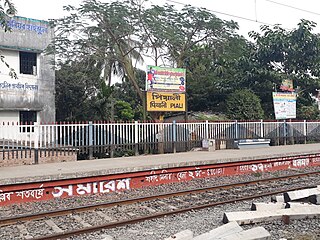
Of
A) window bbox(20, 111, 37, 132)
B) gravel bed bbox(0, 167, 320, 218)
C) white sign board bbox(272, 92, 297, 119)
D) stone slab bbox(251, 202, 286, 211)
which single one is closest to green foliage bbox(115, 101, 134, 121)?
window bbox(20, 111, 37, 132)

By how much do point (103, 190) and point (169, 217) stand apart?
9.78 feet

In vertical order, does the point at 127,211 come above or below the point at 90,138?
below

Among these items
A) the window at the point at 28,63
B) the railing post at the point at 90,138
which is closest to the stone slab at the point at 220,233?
the railing post at the point at 90,138

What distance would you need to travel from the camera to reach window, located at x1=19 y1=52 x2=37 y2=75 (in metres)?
21.0

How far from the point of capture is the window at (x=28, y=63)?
21.0 metres

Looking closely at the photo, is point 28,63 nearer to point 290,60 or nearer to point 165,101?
point 165,101

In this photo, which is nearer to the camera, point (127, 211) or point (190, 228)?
point (190, 228)

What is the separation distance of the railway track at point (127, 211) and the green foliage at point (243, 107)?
9878mm

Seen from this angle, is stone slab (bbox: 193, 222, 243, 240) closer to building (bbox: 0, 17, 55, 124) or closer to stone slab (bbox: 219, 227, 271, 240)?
stone slab (bbox: 219, 227, 271, 240)

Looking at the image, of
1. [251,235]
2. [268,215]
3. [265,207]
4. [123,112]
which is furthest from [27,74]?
[251,235]

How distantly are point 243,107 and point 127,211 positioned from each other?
14142 mm

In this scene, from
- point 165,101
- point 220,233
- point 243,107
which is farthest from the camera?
point 243,107

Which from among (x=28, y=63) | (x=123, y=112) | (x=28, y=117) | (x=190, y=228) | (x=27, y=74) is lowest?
(x=190, y=228)

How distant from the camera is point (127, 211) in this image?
308 inches
